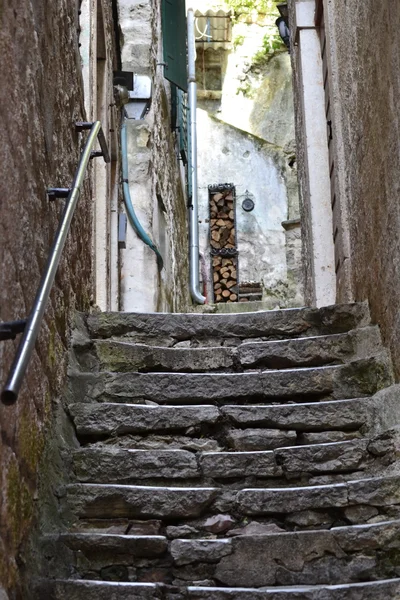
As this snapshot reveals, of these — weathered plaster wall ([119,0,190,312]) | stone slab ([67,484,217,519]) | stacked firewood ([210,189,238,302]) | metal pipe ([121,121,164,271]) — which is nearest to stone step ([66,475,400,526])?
stone slab ([67,484,217,519])

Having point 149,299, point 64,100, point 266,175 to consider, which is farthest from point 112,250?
point 266,175

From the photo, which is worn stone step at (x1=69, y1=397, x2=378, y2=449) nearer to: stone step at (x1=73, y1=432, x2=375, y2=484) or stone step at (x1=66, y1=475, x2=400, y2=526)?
stone step at (x1=73, y1=432, x2=375, y2=484)

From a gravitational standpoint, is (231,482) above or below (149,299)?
below

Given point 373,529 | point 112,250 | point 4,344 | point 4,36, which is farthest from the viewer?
point 112,250

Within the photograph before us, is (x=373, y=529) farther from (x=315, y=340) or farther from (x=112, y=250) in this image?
(x=112, y=250)

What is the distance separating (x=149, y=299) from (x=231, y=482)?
4.16 m

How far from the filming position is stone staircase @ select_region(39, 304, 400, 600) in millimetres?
2441

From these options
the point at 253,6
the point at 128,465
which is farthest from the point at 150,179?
the point at 253,6

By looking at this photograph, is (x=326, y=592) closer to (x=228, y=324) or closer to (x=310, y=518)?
(x=310, y=518)

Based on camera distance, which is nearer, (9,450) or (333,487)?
(9,450)

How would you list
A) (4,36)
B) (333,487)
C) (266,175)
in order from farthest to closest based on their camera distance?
(266,175) < (333,487) < (4,36)

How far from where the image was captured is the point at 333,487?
2.65 m

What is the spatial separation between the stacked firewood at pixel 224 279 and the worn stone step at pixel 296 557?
414 inches

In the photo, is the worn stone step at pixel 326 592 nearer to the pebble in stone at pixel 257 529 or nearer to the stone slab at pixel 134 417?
the pebble in stone at pixel 257 529
